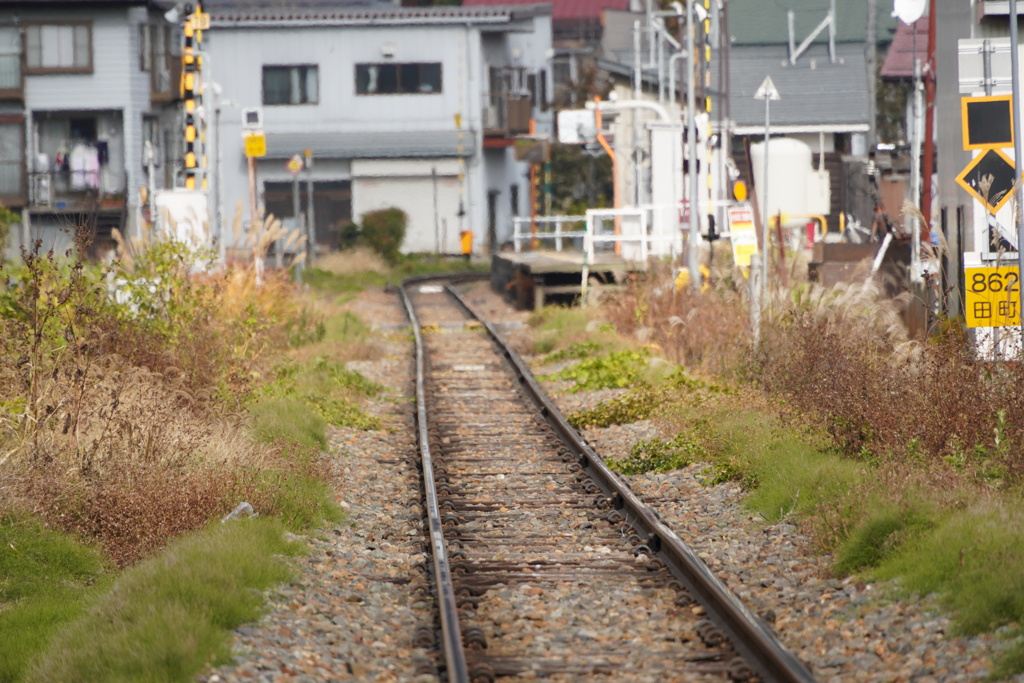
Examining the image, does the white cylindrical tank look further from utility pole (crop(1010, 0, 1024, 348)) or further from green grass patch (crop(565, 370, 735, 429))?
utility pole (crop(1010, 0, 1024, 348))

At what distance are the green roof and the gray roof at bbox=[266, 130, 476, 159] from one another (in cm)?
935

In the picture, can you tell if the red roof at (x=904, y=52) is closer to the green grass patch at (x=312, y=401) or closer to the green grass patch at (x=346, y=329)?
the green grass patch at (x=346, y=329)

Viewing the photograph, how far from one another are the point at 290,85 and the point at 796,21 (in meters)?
16.4

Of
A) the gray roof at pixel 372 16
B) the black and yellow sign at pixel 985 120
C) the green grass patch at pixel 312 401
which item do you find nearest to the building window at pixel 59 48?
the gray roof at pixel 372 16

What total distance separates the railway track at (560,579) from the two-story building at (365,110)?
32.8 meters

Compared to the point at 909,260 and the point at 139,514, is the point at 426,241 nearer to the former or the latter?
the point at 909,260

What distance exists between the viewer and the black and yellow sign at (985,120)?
1056 cm

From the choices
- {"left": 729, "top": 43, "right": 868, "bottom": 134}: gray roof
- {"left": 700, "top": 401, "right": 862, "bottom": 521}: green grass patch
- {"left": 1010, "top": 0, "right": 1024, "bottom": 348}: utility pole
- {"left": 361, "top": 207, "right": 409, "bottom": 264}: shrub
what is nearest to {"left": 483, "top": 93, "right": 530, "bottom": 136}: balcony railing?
{"left": 361, "top": 207, "right": 409, "bottom": 264}: shrub

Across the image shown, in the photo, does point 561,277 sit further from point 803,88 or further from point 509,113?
point 509,113

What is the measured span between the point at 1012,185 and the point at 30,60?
3330 cm

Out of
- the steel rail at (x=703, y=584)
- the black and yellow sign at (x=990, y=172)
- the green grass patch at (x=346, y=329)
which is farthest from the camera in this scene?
the green grass patch at (x=346, y=329)

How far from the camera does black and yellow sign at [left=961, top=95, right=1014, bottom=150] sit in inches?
416

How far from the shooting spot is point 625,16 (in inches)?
2479

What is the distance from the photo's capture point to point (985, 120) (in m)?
10.6
